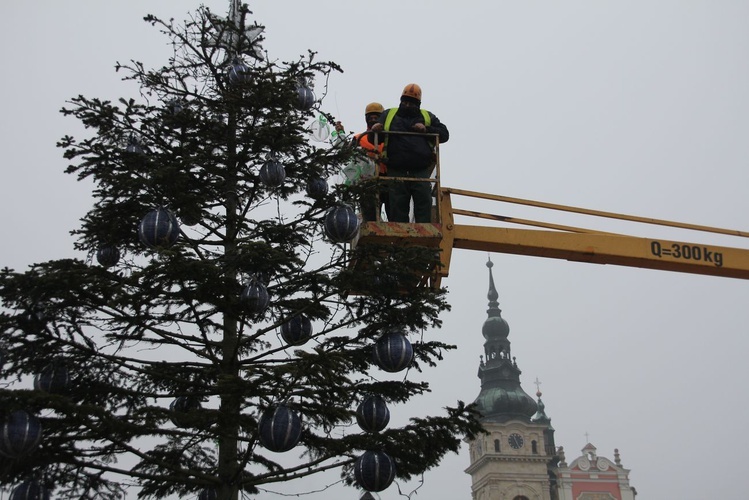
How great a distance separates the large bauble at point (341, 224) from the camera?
8.35m

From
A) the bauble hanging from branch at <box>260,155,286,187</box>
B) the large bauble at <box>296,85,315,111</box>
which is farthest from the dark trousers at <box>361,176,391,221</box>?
the large bauble at <box>296,85,315,111</box>

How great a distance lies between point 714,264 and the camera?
39.1 feet

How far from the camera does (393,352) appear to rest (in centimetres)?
814

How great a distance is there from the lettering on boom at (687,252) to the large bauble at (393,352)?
16.2 ft

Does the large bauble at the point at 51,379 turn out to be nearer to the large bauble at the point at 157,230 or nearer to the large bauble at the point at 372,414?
the large bauble at the point at 157,230

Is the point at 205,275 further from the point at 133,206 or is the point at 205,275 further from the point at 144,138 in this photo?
the point at 144,138

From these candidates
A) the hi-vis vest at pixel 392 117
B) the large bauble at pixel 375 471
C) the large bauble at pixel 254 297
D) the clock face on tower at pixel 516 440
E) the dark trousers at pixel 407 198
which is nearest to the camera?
the large bauble at pixel 375 471

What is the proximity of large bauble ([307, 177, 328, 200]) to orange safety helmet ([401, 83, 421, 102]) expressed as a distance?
1.57 metres

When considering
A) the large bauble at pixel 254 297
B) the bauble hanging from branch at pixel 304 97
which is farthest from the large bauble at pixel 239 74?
the large bauble at pixel 254 297

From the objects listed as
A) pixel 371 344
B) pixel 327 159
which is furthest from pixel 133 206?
pixel 371 344

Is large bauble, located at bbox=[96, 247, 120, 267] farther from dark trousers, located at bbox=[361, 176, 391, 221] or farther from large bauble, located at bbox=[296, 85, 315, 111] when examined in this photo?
dark trousers, located at bbox=[361, 176, 391, 221]

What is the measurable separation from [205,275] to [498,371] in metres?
70.6

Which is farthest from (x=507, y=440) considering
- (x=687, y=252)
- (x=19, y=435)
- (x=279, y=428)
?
(x=19, y=435)

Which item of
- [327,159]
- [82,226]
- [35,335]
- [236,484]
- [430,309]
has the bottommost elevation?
[236,484]
